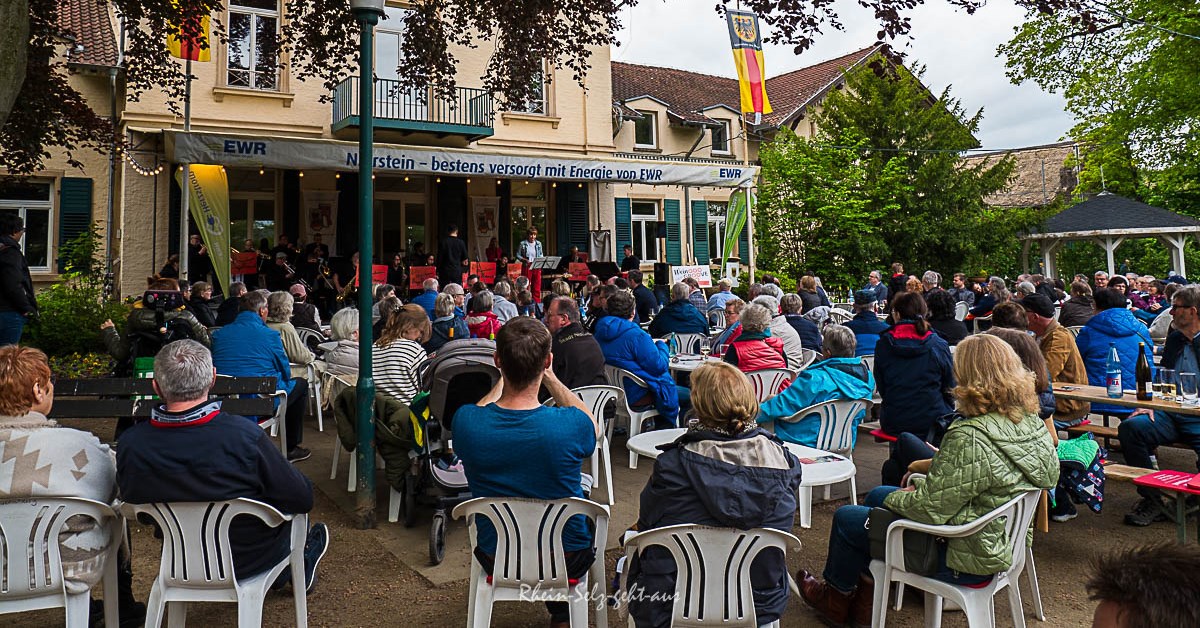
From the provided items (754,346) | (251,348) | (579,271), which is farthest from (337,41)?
(579,271)

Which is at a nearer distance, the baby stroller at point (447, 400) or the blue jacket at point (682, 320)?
the baby stroller at point (447, 400)

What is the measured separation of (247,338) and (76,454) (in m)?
3.06

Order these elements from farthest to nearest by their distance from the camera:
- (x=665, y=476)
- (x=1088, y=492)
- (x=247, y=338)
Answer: (x=247, y=338) < (x=1088, y=492) < (x=665, y=476)

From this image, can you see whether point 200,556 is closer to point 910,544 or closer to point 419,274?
point 910,544

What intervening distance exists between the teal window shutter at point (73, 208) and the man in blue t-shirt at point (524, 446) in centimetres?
1573

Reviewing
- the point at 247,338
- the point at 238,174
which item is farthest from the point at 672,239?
the point at 247,338

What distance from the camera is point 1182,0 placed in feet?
57.8

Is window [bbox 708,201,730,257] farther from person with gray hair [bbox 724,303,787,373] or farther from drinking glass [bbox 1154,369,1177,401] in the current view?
drinking glass [bbox 1154,369,1177,401]

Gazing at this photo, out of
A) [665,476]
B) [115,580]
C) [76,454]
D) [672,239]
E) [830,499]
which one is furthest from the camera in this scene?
[672,239]

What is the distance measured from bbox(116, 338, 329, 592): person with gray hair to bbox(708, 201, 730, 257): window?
75.6ft

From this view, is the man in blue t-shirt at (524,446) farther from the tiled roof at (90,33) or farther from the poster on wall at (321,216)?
the tiled roof at (90,33)

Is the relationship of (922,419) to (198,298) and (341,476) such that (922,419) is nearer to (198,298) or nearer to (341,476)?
(341,476)

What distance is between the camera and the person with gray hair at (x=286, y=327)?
22.3ft

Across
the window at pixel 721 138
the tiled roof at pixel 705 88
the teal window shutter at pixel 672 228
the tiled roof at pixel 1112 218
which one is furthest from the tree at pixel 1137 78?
the teal window shutter at pixel 672 228
